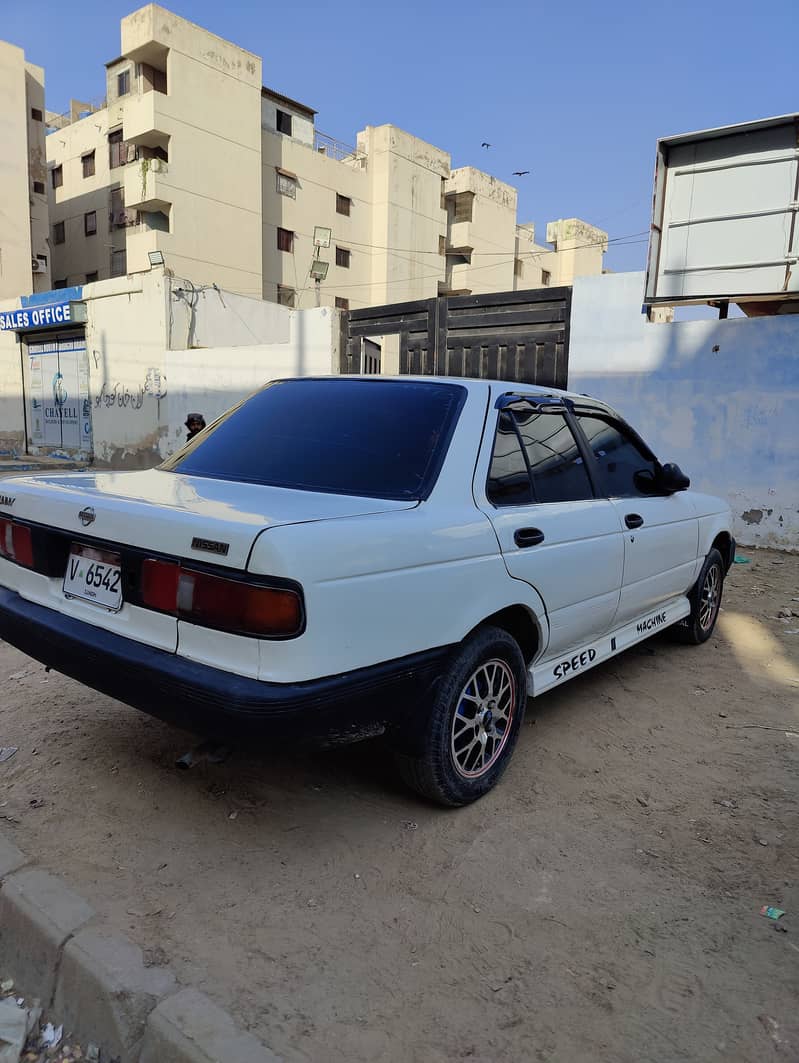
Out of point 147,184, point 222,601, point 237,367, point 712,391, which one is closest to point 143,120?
point 147,184

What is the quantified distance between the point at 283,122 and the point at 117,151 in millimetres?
7602

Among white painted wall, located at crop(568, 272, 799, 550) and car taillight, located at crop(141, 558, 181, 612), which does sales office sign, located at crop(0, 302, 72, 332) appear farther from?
car taillight, located at crop(141, 558, 181, 612)

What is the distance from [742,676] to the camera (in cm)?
435

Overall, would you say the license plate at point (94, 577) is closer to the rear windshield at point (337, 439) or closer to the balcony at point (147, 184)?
the rear windshield at point (337, 439)

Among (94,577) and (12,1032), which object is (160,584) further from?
(12,1032)

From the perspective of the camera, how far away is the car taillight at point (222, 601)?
6.44 ft

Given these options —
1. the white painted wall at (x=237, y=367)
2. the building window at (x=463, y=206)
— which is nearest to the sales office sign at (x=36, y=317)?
the white painted wall at (x=237, y=367)

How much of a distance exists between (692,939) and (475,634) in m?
1.12

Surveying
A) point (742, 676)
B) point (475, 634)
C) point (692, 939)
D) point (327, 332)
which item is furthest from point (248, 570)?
point (327, 332)

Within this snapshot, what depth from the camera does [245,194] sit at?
30547mm

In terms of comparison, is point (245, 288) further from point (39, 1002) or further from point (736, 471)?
point (39, 1002)

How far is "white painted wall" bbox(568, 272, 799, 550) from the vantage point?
809cm

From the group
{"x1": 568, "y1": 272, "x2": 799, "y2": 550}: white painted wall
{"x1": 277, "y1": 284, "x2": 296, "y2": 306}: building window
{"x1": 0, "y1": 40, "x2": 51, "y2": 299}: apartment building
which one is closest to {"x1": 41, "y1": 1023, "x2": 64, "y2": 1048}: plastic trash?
{"x1": 568, "y1": 272, "x2": 799, "y2": 550}: white painted wall

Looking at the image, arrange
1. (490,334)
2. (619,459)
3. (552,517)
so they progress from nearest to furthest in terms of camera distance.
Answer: (552,517) → (619,459) → (490,334)
